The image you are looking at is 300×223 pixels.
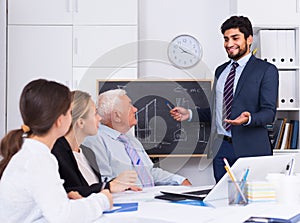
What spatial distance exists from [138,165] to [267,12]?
1787 millimetres

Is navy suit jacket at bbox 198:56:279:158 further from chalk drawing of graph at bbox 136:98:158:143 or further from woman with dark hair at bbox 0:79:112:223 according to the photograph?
woman with dark hair at bbox 0:79:112:223

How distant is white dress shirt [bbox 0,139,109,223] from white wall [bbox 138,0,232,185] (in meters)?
2.59

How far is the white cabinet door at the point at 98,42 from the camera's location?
3627mm

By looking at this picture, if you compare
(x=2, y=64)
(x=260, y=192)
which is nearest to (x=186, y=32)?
(x=2, y=64)

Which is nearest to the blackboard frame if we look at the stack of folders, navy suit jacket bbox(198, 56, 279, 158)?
navy suit jacket bbox(198, 56, 279, 158)

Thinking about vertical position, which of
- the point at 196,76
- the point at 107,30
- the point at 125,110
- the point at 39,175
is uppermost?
the point at 107,30

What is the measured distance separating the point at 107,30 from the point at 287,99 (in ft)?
4.68

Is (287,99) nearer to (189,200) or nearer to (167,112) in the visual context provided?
(167,112)

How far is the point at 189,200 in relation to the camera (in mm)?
1576

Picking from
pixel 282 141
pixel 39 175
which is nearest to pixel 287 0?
pixel 282 141

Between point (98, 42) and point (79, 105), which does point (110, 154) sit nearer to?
point (79, 105)

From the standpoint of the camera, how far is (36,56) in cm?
363

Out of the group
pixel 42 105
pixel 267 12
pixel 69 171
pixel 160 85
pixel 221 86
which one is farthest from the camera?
pixel 160 85

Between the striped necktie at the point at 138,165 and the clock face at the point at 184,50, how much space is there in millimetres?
1673
